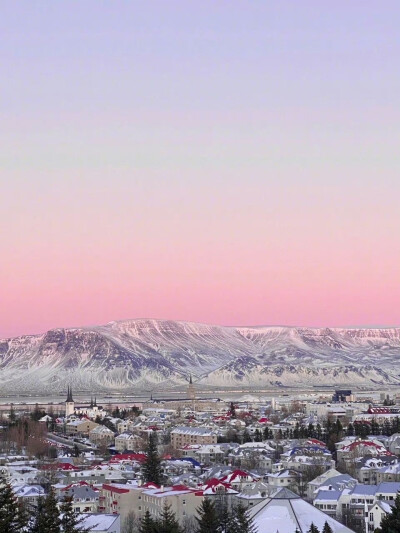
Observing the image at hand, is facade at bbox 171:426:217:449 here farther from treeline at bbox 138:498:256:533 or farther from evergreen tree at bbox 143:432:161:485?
treeline at bbox 138:498:256:533

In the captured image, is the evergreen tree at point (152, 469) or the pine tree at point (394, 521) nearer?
the pine tree at point (394, 521)

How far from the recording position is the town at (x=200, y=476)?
26828mm

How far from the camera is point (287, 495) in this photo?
29.1 meters

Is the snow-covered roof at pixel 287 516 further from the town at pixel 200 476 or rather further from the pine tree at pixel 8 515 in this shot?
the pine tree at pixel 8 515

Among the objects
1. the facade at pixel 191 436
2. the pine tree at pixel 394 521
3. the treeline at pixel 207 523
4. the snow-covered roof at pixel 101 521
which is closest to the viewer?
the treeline at pixel 207 523

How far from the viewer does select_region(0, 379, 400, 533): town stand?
26.8 m

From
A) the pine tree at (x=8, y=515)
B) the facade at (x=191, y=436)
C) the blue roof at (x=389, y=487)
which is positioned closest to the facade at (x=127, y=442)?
the facade at (x=191, y=436)

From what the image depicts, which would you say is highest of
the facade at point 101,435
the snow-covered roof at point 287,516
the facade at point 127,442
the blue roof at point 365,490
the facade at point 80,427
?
the facade at point 80,427

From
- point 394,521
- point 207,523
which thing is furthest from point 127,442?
point 394,521

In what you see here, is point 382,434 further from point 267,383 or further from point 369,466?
point 267,383

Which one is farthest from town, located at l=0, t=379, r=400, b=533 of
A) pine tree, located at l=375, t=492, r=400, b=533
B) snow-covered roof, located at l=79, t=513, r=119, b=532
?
pine tree, located at l=375, t=492, r=400, b=533

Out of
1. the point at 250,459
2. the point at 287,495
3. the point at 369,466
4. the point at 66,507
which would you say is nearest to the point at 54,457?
the point at 250,459

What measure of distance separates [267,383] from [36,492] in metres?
165

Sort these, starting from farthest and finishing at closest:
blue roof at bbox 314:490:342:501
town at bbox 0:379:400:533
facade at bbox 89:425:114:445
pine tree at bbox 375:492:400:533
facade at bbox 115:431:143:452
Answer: facade at bbox 89:425:114:445 < facade at bbox 115:431:143:452 < blue roof at bbox 314:490:342:501 < town at bbox 0:379:400:533 < pine tree at bbox 375:492:400:533
